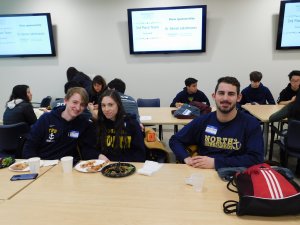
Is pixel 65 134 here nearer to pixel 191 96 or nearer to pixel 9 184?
pixel 9 184

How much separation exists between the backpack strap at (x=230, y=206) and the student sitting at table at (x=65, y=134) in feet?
4.10

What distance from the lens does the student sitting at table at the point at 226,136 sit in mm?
1842

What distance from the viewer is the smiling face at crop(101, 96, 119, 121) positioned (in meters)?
2.22

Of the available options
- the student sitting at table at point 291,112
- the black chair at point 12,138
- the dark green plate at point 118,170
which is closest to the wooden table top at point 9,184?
the dark green plate at point 118,170

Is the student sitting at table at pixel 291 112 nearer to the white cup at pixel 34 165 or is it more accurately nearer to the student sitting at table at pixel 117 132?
the student sitting at table at pixel 117 132

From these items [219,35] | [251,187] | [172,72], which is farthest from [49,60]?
[251,187]

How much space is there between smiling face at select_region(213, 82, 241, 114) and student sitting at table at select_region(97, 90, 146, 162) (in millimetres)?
733

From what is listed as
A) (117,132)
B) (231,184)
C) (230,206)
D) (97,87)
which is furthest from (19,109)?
(230,206)

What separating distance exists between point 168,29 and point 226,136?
11.7 ft

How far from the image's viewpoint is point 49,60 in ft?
18.5

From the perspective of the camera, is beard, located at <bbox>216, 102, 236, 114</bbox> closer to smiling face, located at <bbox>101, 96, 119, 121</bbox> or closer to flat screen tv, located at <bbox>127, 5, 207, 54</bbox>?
smiling face, located at <bbox>101, 96, 119, 121</bbox>

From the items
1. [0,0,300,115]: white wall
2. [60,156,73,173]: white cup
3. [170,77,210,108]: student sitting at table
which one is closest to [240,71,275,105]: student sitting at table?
[0,0,300,115]: white wall

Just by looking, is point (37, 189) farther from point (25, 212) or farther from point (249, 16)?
point (249, 16)

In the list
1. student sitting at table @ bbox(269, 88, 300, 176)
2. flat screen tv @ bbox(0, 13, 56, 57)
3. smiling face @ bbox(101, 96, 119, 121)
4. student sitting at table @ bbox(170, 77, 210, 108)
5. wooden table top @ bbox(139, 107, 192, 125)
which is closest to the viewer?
smiling face @ bbox(101, 96, 119, 121)
